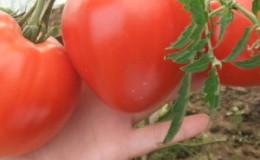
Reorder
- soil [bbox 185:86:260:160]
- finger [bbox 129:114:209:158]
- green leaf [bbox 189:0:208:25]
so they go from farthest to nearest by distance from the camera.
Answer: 1. soil [bbox 185:86:260:160]
2. finger [bbox 129:114:209:158]
3. green leaf [bbox 189:0:208:25]

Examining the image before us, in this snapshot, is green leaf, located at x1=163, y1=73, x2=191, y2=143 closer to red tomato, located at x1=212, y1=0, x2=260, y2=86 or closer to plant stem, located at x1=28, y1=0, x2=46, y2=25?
red tomato, located at x1=212, y1=0, x2=260, y2=86

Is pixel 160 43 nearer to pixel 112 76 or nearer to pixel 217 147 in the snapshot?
pixel 112 76

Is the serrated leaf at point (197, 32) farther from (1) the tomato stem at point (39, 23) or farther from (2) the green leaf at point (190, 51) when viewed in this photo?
(1) the tomato stem at point (39, 23)

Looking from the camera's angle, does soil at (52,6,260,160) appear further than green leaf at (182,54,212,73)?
Yes

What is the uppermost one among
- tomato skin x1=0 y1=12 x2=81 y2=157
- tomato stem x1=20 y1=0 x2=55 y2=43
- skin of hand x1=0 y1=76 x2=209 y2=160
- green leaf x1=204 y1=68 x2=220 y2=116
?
green leaf x1=204 y1=68 x2=220 y2=116

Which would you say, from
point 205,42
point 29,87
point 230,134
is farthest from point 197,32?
point 230,134

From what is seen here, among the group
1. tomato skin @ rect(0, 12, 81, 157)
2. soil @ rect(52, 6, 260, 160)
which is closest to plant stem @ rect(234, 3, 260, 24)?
tomato skin @ rect(0, 12, 81, 157)

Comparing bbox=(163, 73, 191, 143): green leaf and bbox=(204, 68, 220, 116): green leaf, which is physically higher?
bbox=(204, 68, 220, 116): green leaf

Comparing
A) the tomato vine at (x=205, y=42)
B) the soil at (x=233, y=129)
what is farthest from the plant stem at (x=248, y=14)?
the soil at (x=233, y=129)
